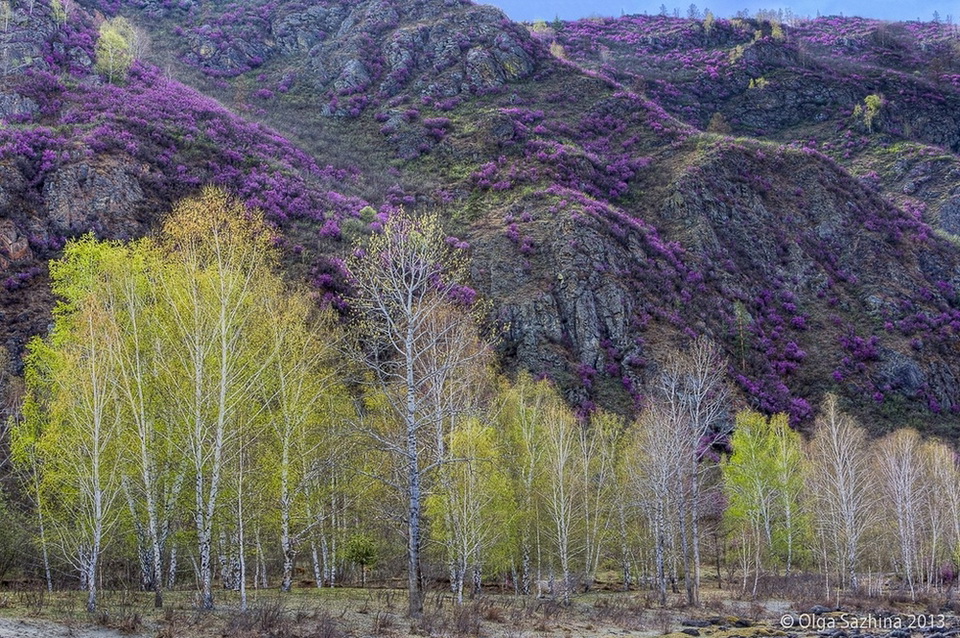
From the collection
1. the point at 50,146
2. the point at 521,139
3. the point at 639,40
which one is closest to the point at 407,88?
the point at 521,139

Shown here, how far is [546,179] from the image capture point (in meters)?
78.8

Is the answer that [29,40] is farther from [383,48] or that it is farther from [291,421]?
[291,421]

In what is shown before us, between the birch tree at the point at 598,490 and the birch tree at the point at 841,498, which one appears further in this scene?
the birch tree at the point at 841,498

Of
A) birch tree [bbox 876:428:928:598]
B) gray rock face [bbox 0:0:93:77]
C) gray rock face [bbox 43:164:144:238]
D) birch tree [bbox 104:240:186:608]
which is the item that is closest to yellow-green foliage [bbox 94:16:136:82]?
gray rock face [bbox 0:0:93:77]

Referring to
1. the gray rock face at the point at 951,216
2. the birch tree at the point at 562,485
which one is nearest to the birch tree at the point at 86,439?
the birch tree at the point at 562,485

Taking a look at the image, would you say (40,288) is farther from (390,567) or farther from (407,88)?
(407,88)

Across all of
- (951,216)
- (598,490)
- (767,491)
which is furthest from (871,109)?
(598,490)

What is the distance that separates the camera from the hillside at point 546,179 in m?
59.0

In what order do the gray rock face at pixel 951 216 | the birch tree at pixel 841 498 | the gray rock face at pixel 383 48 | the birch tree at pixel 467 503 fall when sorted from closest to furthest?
the birch tree at pixel 467 503 < the birch tree at pixel 841 498 < the gray rock face at pixel 951 216 < the gray rock face at pixel 383 48

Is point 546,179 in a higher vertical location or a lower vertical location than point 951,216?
A: higher

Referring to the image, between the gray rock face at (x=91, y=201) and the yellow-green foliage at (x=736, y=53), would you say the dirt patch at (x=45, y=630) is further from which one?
the yellow-green foliage at (x=736, y=53)

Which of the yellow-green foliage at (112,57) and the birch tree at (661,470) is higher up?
the yellow-green foliage at (112,57)

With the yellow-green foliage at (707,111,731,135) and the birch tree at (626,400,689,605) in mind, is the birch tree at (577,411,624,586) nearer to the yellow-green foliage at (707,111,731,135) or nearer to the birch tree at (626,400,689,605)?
the birch tree at (626,400,689,605)

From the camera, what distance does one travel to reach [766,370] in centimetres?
6275
